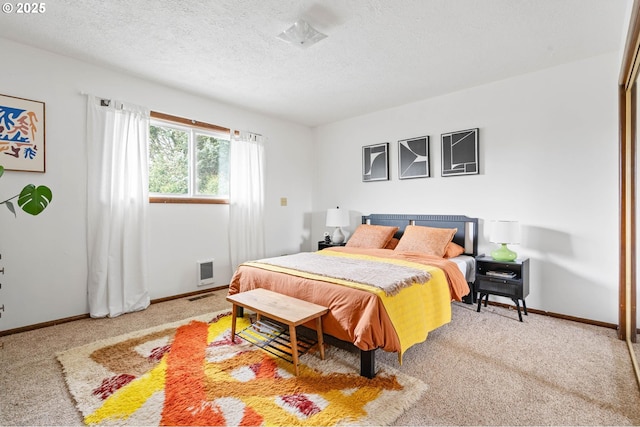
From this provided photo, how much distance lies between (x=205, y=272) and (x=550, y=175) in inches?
161

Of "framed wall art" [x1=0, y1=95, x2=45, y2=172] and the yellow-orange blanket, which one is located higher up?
"framed wall art" [x1=0, y1=95, x2=45, y2=172]

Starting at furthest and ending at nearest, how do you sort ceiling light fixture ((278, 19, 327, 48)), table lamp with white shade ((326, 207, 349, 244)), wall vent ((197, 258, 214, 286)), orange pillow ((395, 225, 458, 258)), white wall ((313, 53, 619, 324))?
table lamp with white shade ((326, 207, 349, 244))
wall vent ((197, 258, 214, 286))
orange pillow ((395, 225, 458, 258))
white wall ((313, 53, 619, 324))
ceiling light fixture ((278, 19, 327, 48))

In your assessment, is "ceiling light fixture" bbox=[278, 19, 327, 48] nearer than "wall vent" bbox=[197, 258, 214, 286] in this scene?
Yes

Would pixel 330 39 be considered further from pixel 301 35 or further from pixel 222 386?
pixel 222 386

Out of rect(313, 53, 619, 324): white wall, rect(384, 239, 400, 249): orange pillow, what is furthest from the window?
rect(313, 53, 619, 324): white wall

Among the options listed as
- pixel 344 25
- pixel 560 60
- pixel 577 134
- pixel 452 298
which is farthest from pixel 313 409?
pixel 560 60

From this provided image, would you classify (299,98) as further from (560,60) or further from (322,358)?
(322,358)

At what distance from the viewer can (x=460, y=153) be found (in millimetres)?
3758

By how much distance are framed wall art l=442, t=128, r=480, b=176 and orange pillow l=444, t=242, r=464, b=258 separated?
87cm

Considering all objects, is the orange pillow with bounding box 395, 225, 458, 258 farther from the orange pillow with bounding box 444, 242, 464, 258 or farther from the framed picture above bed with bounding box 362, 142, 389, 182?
the framed picture above bed with bounding box 362, 142, 389, 182

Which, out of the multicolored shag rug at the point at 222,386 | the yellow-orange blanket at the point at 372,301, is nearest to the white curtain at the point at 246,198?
the yellow-orange blanket at the point at 372,301

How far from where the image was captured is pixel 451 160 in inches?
151

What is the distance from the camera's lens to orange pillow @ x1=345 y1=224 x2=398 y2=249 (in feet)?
13.2

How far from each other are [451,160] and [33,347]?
4.40 metres
